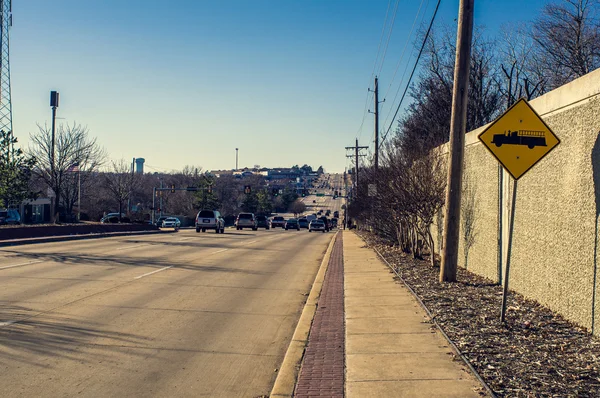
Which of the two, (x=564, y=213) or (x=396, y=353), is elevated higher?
(x=564, y=213)

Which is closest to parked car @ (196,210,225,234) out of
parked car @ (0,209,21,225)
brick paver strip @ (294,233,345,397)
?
parked car @ (0,209,21,225)

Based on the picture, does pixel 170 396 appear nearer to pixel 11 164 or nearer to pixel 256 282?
pixel 256 282

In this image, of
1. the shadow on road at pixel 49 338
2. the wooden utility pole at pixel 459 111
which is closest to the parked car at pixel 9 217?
the shadow on road at pixel 49 338

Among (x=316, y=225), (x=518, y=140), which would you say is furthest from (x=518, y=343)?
(x=316, y=225)

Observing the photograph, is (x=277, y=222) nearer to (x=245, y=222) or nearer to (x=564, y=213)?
(x=245, y=222)

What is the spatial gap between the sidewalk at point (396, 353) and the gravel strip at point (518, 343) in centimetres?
26

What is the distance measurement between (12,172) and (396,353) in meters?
28.1

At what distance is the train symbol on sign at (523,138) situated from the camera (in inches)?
339

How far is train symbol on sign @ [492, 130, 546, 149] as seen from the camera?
8.61 metres

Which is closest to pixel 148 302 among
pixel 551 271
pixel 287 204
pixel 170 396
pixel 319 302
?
pixel 319 302

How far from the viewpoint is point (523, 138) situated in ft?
28.5

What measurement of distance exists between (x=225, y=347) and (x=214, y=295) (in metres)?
4.67

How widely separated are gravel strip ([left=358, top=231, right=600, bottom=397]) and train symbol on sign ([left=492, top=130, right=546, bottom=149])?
8.23 feet

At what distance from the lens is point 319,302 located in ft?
40.6
